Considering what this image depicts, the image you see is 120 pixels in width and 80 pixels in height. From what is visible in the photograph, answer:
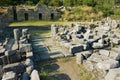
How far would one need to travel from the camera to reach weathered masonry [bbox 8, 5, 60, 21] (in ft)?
110

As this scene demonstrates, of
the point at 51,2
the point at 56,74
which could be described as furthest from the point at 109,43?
the point at 51,2

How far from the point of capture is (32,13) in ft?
111

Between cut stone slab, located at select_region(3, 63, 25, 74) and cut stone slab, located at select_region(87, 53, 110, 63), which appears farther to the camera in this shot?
cut stone slab, located at select_region(87, 53, 110, 63)

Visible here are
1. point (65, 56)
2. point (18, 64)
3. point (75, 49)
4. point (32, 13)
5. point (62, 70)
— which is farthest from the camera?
point (32, 13)

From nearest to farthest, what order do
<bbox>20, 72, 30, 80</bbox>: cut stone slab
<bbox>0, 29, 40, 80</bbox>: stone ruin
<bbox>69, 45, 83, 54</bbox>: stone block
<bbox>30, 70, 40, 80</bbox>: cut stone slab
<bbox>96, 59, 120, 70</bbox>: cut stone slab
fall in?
<bbox>30, 70, 40, 80</bbox>: cut stone slab → <bbox>0, 29, 40, 80</bbox>: stone ruin → <bbox>20, 72, 30, 80</bbox>: cut stone slab → <bbox>96, 59, 120, 70</bbox>: cut stone slab → <bbox>69, 45, 83, 54</bbox>: stone block

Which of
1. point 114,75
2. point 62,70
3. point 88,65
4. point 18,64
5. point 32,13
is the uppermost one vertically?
point 114,75

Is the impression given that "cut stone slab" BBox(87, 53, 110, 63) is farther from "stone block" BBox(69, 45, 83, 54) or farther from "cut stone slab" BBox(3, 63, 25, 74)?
"cut stone slab" BBox(3, 63, 25, 74)

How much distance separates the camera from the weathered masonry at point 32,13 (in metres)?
33.6

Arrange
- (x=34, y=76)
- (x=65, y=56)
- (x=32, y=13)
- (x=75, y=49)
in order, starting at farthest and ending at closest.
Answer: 1. (x=32, y=13)
2. (x=75, y=49)
3. (x=65, y=56)
4. (x=34, y=76)

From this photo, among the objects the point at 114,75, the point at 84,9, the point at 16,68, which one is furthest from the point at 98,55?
the point at 84,9

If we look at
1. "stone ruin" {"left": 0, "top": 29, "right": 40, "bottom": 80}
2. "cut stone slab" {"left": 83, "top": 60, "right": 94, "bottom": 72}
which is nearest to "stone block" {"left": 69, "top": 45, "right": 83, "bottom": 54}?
"cut stone slab" {"left": 83, "top": 60, "right": 94, "bottom": 72}

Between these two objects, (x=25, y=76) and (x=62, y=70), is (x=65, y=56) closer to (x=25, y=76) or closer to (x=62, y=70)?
(x=62, y=70)

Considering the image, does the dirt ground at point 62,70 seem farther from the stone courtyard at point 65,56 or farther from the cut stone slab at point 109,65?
the cut stone slab at point 109,65

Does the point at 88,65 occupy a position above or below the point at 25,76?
below
